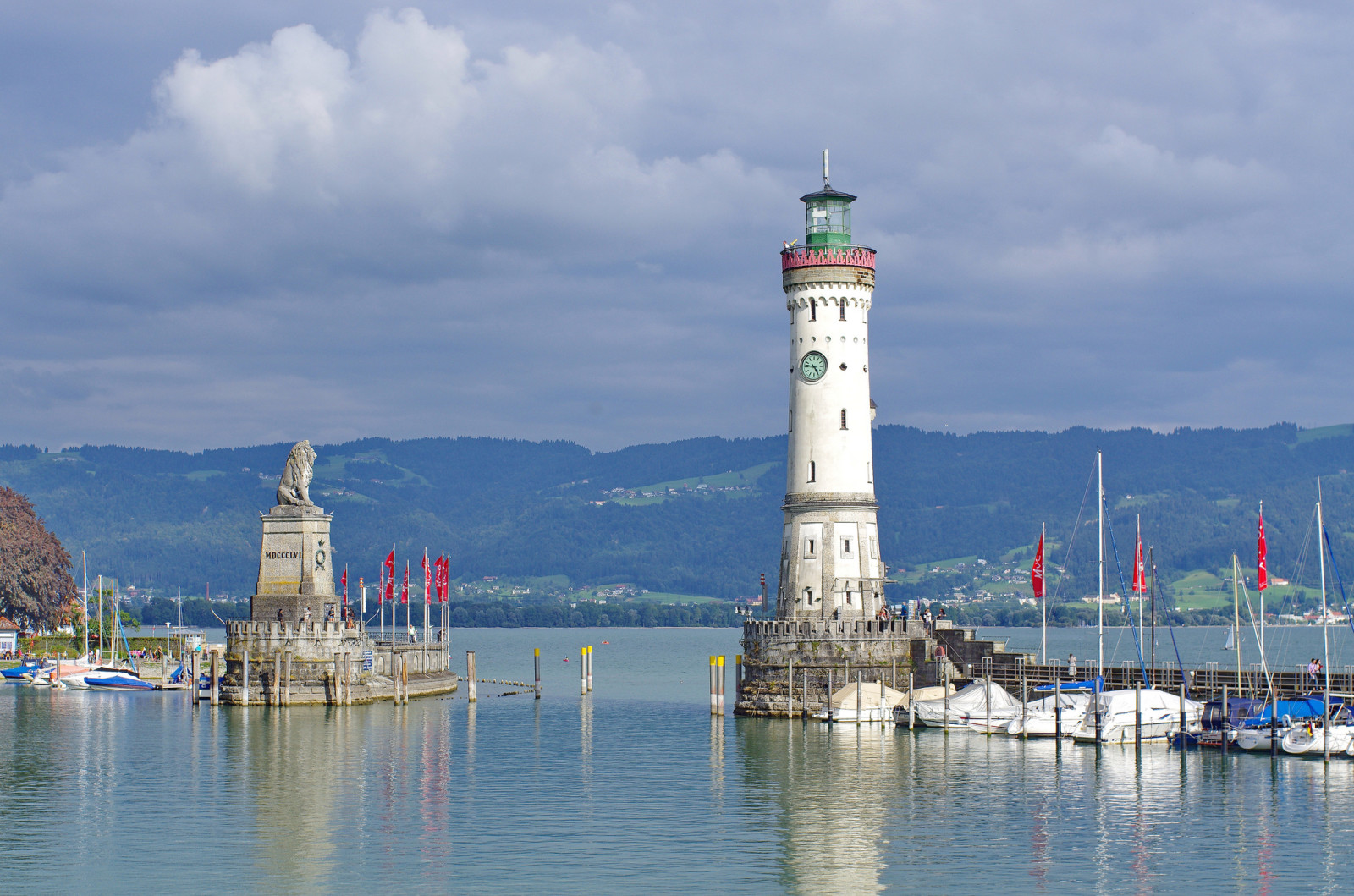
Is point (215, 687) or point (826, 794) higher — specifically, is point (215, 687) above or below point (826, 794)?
above

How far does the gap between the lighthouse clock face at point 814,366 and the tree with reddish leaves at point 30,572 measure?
6836cm

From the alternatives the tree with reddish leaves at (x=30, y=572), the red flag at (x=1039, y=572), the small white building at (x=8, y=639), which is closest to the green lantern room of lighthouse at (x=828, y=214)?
the red flag at (x=1039, y=572)

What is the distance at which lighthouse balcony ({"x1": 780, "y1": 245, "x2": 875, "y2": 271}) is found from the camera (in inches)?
3329

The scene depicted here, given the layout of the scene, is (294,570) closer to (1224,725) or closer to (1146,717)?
(1146,717)

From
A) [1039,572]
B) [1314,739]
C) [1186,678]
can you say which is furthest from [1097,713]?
[1039,572]

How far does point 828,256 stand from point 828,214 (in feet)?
12.0

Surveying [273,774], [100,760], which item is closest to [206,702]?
[100,760]

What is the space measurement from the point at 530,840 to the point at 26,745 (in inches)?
1445

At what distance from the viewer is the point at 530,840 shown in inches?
2036

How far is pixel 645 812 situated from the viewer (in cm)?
5756

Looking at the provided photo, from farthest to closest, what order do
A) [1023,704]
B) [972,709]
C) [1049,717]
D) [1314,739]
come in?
1. [972,709]
2. [1023,704]
3. [1049,717]
4. [1314,739]

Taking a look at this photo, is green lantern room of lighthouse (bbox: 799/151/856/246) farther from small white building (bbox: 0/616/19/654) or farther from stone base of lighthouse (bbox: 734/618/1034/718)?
small white building (bbox: 0/616/19/654)

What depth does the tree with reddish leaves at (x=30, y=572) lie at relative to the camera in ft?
404

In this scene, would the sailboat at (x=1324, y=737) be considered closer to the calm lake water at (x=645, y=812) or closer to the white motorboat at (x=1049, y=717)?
the calm lake water at (x=645, y=812)
